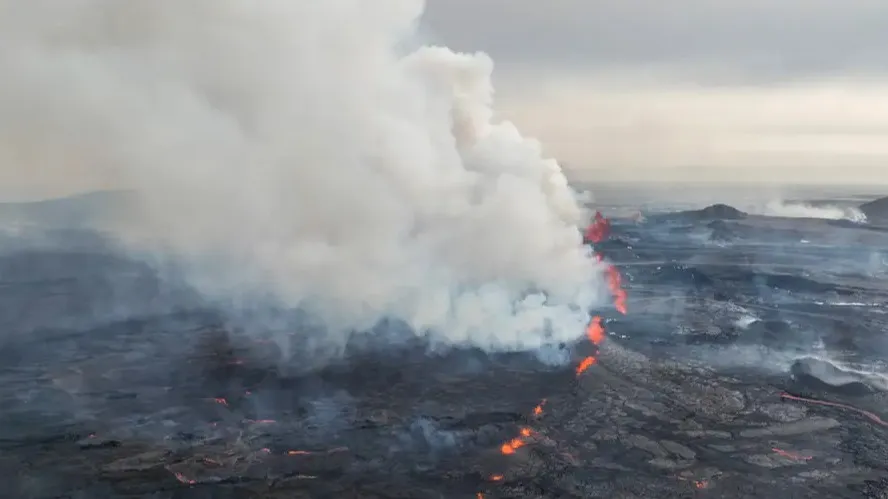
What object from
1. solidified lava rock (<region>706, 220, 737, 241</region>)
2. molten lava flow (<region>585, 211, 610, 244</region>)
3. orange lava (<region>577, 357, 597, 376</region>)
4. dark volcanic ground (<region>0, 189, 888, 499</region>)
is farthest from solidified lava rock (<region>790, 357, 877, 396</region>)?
solidified lava rock (<region>706, 220, 737, 241</region>)

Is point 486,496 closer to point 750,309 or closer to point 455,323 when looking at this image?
point 455,323

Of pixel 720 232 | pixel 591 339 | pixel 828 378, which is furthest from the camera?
pixel 720 232

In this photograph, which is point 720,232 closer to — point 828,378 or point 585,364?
point 828,378

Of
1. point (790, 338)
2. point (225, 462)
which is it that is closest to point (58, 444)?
point (225, 462)

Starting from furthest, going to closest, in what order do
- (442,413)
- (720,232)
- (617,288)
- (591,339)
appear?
(720,232) < (617,288) < (591,339) < (442,413)

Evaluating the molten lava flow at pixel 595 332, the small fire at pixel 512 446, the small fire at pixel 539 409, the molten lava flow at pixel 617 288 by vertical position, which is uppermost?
the molten lava flow at pixel 617 288

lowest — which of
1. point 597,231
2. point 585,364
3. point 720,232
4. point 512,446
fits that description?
point 512,446

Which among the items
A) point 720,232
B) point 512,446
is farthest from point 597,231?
point 512,446

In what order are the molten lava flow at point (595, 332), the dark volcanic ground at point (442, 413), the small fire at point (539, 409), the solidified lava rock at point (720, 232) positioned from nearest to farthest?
the dark volcanic ground at point (442, 413), the small fire at point (539, 409), the molten lava flow at point (595, 332), the solidified lava rock at point (720, 232)

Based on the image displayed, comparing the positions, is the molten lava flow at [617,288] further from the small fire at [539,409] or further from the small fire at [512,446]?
the small fire at [512,446]

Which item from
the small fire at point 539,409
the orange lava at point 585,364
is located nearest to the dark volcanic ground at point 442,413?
the small fire at point 539,409

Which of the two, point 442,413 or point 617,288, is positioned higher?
point 617,288
